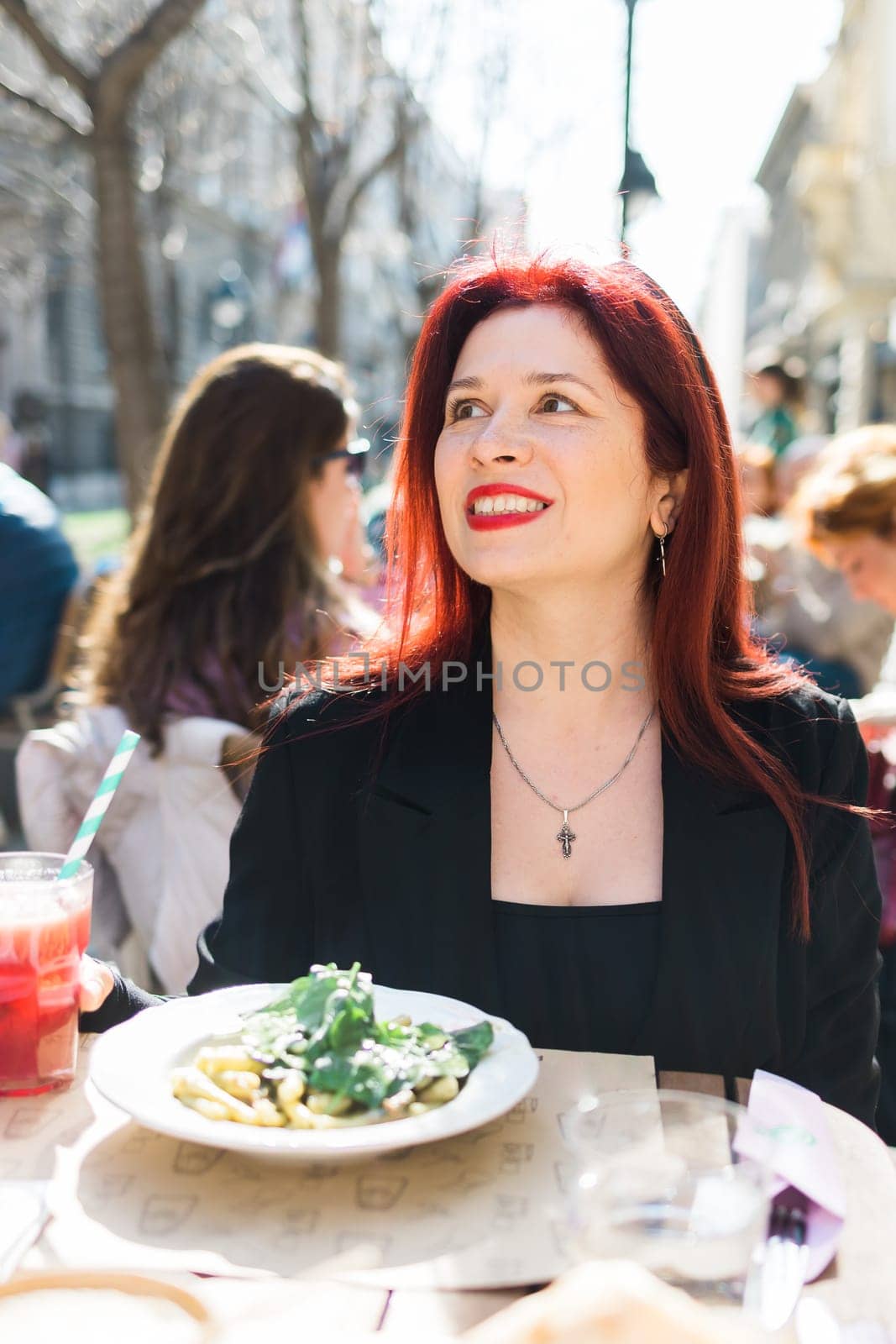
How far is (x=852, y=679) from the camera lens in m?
5.68

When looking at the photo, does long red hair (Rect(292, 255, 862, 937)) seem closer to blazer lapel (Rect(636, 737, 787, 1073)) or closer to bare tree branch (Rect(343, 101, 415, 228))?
blazer lapel (Rect(636, 737, 787, 1073))

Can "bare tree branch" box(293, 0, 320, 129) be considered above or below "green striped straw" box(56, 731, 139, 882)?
above

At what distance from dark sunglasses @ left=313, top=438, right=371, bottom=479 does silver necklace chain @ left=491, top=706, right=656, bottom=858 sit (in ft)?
5.13

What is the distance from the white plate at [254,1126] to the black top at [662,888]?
0.63 m

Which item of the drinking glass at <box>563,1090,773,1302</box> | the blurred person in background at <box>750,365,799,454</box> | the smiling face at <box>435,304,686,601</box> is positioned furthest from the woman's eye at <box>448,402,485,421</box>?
the blurred person in background at <box>750,365,799,454</box>

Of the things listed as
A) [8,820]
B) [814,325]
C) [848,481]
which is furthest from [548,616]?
[814,325]

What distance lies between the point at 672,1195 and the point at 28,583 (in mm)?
4711

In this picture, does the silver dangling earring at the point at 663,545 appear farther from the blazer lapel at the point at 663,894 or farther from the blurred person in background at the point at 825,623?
the blurred person in background at the point at 825,623

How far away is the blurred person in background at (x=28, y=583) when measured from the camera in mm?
5203

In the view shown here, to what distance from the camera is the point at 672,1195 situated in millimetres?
1082

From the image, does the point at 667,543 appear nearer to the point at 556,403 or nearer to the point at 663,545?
the point at 663,545

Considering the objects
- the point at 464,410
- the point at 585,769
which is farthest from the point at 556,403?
the point at 585,769

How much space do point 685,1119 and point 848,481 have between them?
394cm

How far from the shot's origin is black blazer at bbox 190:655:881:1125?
7.22 feet
